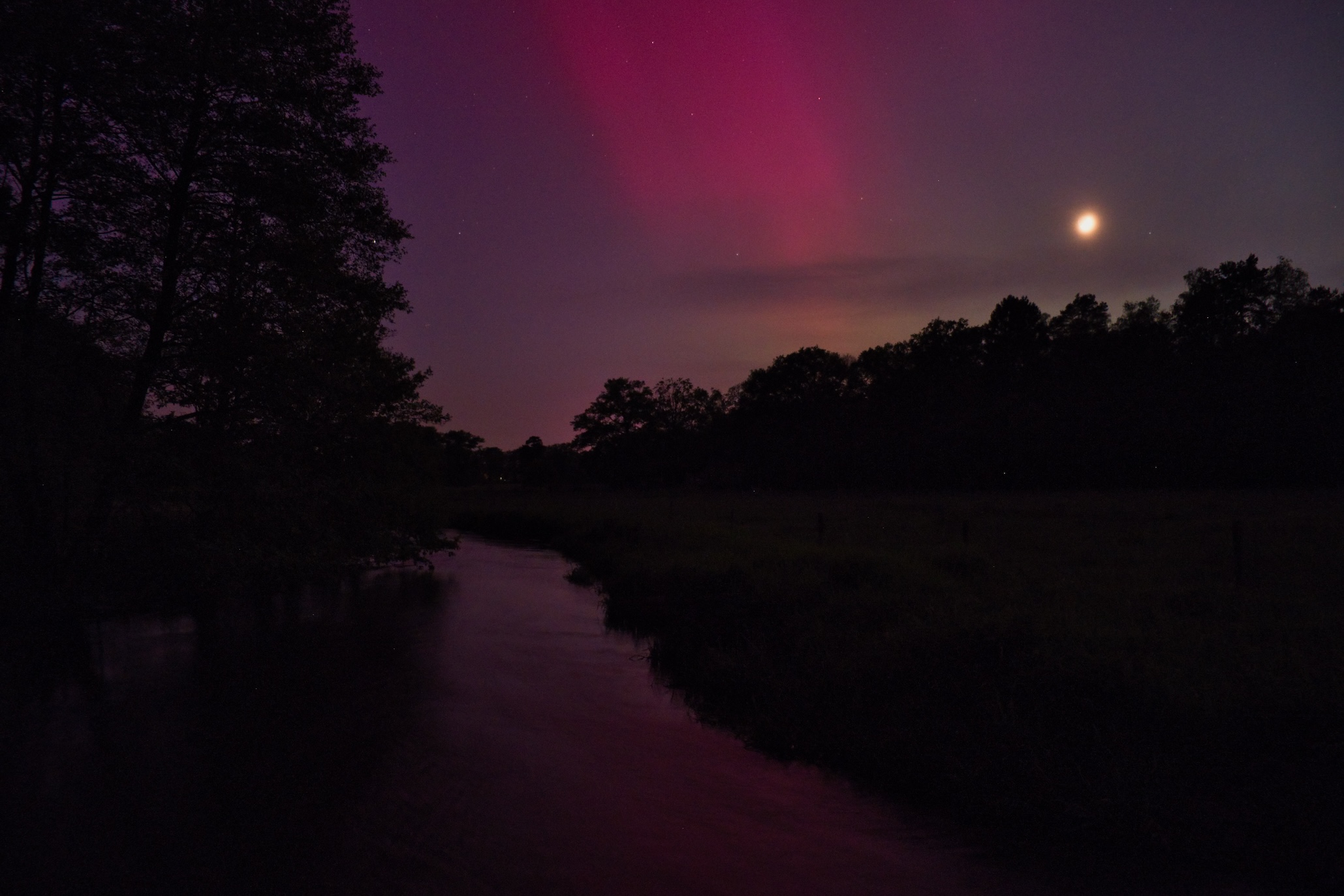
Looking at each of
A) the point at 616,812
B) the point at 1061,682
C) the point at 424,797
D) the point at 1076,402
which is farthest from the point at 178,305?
the point at 1076,402

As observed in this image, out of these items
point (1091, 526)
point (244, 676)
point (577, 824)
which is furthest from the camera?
point (1091, 526)

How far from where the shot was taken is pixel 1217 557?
1590cm

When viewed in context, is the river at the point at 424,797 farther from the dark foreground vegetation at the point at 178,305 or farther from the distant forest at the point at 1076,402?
the distant forest at the point at 1076,402

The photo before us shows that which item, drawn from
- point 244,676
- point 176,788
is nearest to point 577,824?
point 176,788

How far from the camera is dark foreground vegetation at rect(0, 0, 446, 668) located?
1219 cm

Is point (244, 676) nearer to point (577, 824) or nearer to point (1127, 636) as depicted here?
point (577, 824)

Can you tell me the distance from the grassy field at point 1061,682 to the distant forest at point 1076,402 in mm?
35024

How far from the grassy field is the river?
0.75 m

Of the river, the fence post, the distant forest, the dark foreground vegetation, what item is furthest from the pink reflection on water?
the distant forest

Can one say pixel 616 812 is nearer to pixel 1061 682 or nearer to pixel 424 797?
pixel 424 797

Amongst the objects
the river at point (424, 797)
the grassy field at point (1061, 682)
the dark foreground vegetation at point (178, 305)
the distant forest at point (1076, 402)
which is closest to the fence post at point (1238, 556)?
the grassy field at point (1061, 682)

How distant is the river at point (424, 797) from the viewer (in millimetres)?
6508

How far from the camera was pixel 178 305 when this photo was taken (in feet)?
46.5

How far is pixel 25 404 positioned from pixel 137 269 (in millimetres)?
3227
